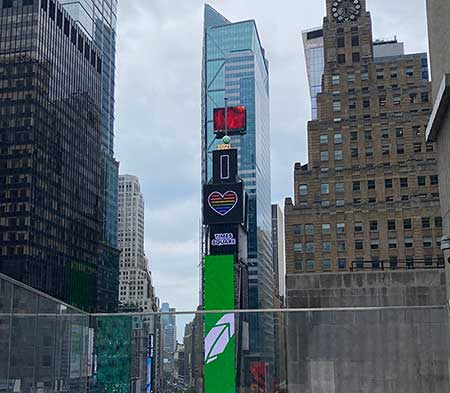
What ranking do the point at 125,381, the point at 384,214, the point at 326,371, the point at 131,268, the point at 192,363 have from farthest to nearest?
the point at 131,268
the point at 384,214
the point at 192,363
the point at 125,381
the point at 326,371

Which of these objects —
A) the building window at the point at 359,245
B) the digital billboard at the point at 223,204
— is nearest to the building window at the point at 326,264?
the building window at the point at 359,245

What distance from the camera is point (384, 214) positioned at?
2721 inches

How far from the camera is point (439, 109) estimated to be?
1014 cm

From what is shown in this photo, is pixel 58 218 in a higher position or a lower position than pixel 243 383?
higher

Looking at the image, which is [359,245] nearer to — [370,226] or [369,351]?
[370,226]

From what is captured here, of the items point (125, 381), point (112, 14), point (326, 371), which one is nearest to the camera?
point (326, 371)

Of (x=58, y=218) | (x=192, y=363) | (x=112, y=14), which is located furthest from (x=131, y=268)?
(x=192, y=363)

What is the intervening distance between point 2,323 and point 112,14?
5680 inches

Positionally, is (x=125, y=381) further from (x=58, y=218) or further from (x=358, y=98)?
(x=58, y=218)

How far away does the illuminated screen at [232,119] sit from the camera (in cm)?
6950

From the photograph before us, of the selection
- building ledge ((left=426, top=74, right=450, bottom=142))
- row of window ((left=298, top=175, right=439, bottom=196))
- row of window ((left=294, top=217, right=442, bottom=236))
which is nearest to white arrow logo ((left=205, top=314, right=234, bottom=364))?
building ledge ((left=426, top=74, right=450, bottom=142))

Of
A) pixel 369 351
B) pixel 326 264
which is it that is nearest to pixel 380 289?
pixel 369 351

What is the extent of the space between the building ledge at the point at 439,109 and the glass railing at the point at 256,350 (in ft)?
12.9

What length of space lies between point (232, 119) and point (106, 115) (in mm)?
71514
